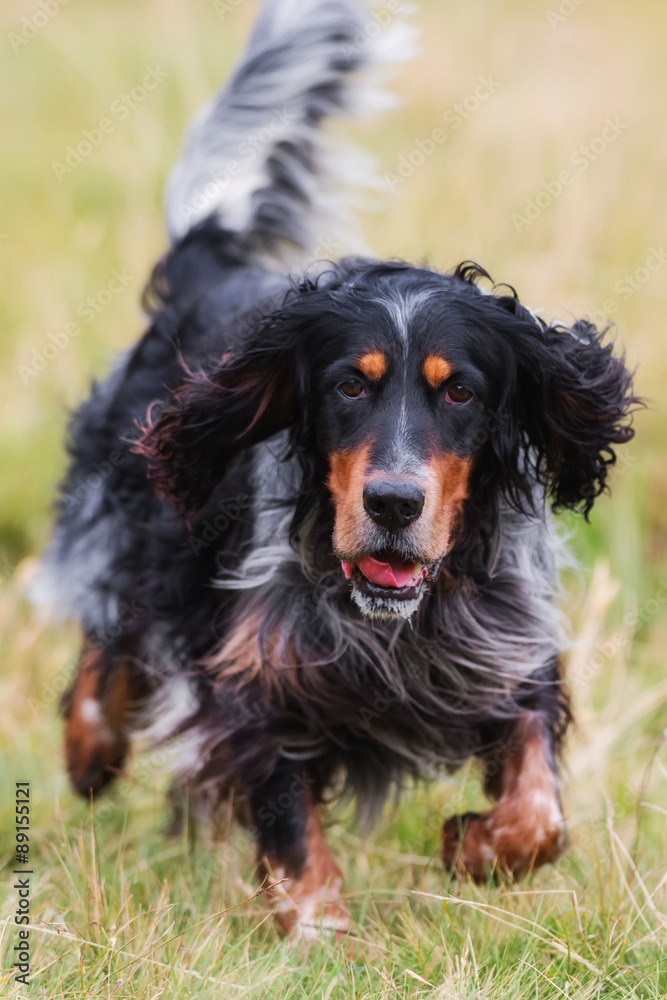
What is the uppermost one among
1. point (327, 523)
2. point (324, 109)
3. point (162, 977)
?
point (324, 109)

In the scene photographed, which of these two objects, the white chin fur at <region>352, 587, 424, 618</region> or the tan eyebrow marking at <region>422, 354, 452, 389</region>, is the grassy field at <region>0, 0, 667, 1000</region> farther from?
the tan eyebrow marking at <region>422, 354, 452, 389</region>

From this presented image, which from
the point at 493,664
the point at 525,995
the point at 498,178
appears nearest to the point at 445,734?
the point at 493,664

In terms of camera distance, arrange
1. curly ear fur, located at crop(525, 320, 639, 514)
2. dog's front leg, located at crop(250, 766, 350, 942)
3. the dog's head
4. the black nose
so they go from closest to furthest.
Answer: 1. the black nose
2. the dog's head
3. dog's front leg, located at crop(250, 766, 350, 942)
4. curly ear fur, located at crop(525, 320, 639, 514)

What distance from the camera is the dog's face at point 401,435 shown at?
2.76 meters

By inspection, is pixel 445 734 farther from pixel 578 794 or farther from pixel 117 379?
pixel 117 379

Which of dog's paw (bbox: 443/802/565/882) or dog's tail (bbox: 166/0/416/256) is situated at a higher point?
dog's tail (bbox: 166/0/416/256)

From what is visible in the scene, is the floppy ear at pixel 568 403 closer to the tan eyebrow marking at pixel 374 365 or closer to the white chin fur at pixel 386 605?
the tan eyebrow marking at pixel 374 365

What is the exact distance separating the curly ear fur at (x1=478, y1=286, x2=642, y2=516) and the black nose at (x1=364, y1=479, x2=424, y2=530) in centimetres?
49

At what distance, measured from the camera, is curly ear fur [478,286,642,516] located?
320 centimetres

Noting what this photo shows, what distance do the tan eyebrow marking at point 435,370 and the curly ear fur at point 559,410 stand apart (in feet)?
0.94

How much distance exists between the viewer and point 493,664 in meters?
3.42

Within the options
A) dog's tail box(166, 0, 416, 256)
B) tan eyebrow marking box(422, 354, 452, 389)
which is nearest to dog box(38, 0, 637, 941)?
tan eyebrow marking box(422, 354, 452, 389)

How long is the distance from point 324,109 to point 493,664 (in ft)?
8.79

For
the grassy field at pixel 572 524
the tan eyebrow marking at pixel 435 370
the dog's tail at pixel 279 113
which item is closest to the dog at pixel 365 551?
the tan eyebrow marking at pixel 435 370
